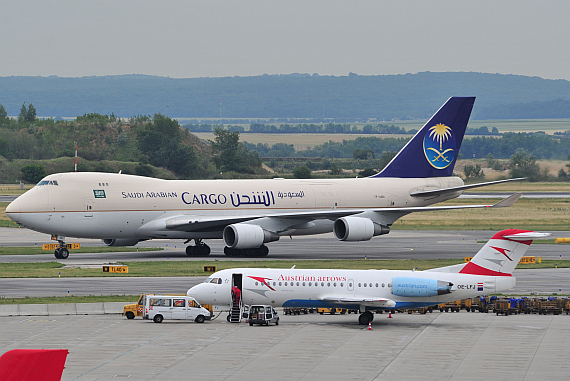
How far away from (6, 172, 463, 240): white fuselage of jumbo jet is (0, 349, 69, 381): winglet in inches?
1811

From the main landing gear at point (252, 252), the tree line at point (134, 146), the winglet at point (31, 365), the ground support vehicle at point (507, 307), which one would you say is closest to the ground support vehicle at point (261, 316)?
the ground support vehicle at point (507, 307)

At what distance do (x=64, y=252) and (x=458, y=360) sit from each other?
122 feet

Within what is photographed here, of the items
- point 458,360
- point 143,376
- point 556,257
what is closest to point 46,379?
point 143,376

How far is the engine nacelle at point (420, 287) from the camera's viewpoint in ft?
110

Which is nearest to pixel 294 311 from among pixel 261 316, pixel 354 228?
pixel 261 316

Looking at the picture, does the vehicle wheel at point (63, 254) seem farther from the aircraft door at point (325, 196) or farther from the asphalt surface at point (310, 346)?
the asphalt surface at point (310, 346)

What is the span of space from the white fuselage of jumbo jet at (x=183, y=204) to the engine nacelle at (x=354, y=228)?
Result: 1693 millimetres

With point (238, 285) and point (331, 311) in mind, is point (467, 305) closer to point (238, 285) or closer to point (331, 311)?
point (331, 311)

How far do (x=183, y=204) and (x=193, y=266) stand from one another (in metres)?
6.87

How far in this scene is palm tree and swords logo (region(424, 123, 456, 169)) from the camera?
65.1 m

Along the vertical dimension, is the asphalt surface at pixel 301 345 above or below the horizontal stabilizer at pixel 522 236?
below

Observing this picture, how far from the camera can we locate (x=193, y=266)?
52.3 metres

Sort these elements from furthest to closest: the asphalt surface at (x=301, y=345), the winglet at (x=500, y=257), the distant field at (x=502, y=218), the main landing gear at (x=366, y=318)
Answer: the distant field at (x=502, y=218) < the main landing gear at (x=366, y=318) < the winglet at (x=500, y=257) < the asphalt surface at (x=301, y=345)

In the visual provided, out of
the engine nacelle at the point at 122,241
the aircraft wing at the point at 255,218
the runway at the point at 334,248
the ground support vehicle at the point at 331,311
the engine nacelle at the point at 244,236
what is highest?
the aircraft wing at the point at 255,218
